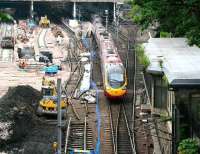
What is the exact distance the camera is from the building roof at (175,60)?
19.4m

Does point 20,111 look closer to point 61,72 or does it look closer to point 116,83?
point 116,83

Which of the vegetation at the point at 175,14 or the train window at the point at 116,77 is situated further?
the train window at the point at 116,77

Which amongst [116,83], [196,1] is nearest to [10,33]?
[116,83]

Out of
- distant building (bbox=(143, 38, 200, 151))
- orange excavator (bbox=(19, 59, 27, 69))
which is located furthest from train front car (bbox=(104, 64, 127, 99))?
distant building (bbox=(143, 38, 200, 151))

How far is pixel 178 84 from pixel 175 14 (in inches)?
153

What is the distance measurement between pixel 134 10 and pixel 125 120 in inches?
655

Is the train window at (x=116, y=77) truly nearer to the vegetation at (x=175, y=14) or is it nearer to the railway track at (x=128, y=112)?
the railway track at (x=128, y=112)

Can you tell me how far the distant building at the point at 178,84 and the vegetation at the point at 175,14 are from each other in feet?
3.67

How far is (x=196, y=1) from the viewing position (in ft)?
61.8

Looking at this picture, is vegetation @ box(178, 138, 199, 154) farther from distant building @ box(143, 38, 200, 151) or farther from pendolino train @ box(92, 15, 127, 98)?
pendolino train @ box(92, 15, 127, 98)

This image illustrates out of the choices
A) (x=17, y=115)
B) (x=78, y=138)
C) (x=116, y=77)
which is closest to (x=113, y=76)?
(x=116, y=77)

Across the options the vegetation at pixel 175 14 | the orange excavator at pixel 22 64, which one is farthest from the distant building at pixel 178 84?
the orange excavator at pixel 22 64

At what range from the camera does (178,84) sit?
1916 centimetres

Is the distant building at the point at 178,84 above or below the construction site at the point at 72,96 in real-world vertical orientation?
above
